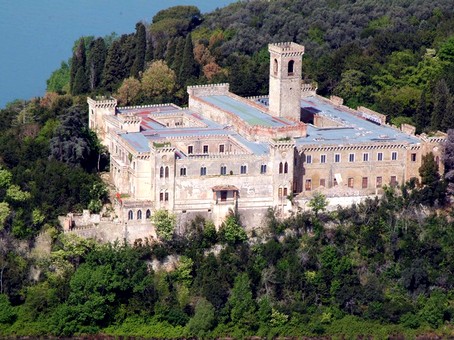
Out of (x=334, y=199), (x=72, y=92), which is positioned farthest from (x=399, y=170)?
(x=72, y=92)

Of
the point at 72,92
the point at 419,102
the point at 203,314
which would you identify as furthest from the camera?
the point at 72,92

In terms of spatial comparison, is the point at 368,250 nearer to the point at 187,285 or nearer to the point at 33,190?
the point at 187,285

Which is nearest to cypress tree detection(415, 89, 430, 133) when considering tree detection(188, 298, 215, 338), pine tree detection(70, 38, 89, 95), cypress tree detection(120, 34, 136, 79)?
cypress tree detection(120, 34, 136, 79)

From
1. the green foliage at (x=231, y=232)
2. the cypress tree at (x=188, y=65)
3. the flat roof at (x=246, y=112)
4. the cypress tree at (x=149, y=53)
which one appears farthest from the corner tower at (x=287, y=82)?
the cypress tree at (x=149, y=53)

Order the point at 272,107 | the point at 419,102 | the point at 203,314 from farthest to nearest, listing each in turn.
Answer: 1. the point at 419,102
2. the point at 272,107
3. the point at 203,314

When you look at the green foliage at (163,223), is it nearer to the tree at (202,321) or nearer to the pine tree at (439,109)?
the tree at (202,321)

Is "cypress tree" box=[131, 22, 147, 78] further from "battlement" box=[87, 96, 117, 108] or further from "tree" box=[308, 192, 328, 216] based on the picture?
"tree" box=[308, 192, 328, 216]

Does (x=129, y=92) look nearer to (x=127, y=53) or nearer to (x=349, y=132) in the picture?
(x=127, y=53)
